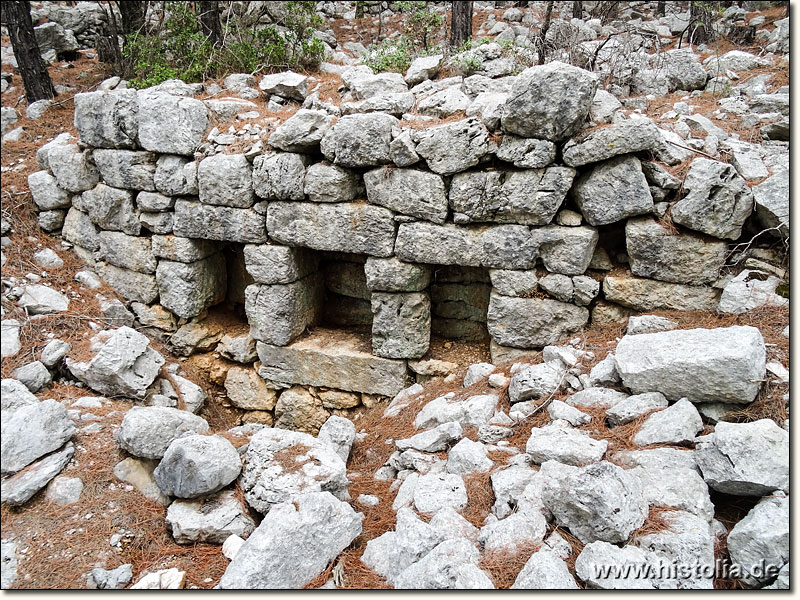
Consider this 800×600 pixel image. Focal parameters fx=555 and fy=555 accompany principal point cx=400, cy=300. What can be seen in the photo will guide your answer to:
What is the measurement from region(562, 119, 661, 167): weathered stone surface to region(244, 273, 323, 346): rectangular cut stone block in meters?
3.32

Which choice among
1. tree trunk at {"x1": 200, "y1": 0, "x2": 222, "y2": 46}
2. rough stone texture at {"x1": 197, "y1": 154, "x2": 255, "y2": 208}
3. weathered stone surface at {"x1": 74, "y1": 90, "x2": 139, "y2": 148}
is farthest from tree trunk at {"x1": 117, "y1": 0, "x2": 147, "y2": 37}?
rough stone texture at {"x1": 197, "y1": 154, "x2": 255, "y2": 208}

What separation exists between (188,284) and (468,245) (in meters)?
3.45

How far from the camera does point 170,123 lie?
6.11 m

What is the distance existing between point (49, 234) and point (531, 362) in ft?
20.2

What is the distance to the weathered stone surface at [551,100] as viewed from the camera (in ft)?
15.1

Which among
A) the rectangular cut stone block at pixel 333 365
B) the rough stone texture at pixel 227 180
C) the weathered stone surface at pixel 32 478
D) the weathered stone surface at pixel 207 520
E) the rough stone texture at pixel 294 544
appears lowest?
the rectangular cut stone block at pixel 333 365

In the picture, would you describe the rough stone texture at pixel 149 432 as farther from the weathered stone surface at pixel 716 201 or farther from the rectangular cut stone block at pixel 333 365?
the weathered stone surface at pixel 716 201

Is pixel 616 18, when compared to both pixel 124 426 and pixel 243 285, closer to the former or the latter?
pixel 243 285

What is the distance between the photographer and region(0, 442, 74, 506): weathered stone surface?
375cm

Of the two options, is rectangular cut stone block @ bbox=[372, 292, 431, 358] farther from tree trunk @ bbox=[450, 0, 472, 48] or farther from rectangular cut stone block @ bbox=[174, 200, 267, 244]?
tree trunk @ bbox=[450, 0, 472, 48]

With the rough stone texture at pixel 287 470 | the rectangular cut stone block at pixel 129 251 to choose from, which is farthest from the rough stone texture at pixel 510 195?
the rectangular cut stone block at pixel 129 251

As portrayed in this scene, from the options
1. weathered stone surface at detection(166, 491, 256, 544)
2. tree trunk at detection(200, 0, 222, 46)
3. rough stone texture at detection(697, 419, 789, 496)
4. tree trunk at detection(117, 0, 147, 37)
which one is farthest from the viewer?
tree trunk at detection(117, 0, 147, 37)

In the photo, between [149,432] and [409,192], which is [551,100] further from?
[149,432]

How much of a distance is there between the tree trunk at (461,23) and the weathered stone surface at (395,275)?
410 cm
